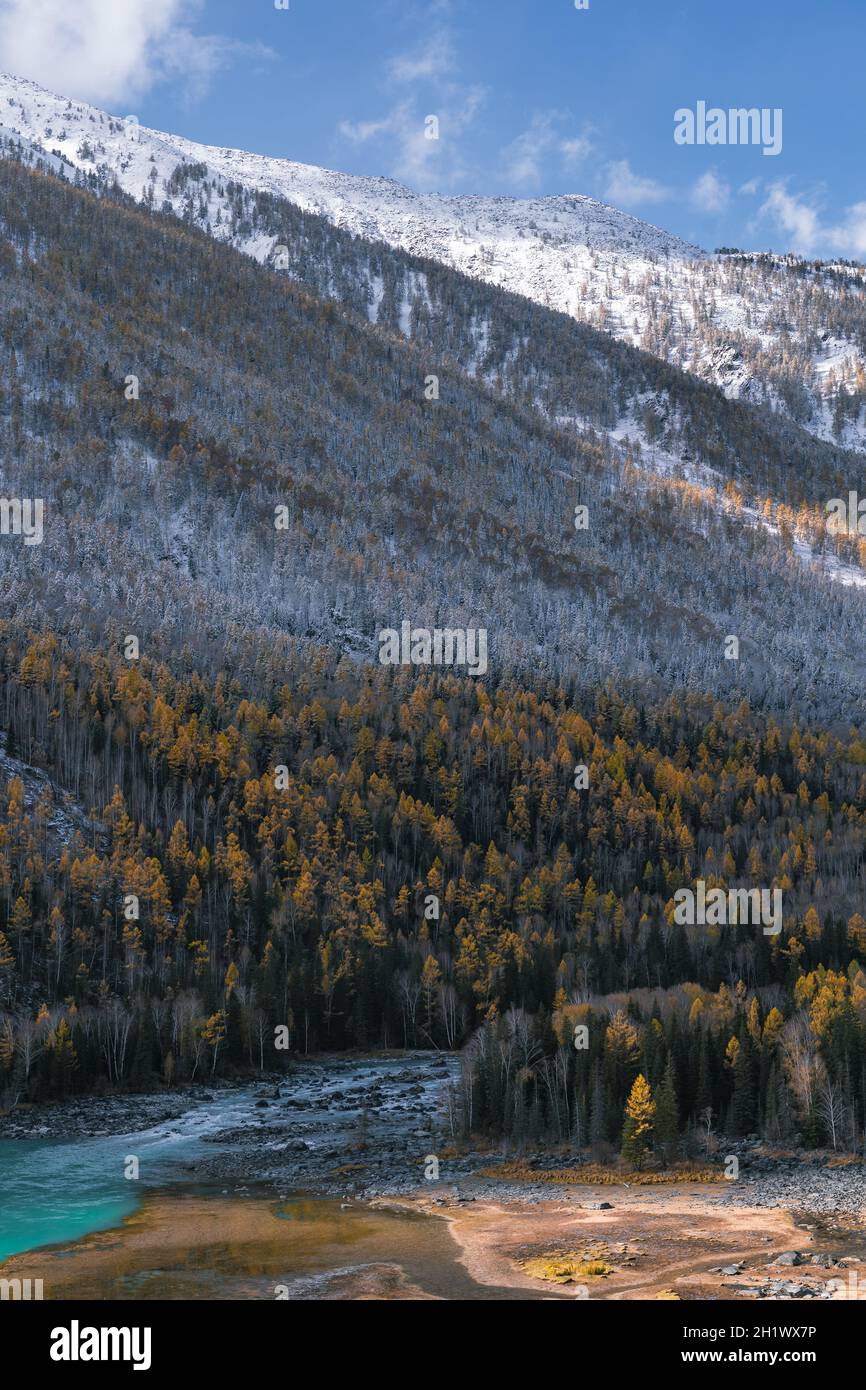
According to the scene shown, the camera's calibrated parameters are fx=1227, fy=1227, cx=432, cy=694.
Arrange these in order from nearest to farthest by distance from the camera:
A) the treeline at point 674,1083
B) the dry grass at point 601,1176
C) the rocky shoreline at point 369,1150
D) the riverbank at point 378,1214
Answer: the riverbank at point 378,1214 → the rocky shoreline at point 369,1150 → the dry grass at point 601,1176 → the treeline at point 674,1083

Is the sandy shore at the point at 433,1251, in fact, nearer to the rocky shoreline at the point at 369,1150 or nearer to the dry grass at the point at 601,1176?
the rocky shoreline at the point at 369,1150

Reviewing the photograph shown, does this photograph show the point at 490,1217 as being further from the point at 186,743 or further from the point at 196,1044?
the point at 186,743

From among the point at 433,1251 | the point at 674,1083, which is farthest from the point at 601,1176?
the point at 433,1251

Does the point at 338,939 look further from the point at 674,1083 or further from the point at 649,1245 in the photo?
the point at 649,1245

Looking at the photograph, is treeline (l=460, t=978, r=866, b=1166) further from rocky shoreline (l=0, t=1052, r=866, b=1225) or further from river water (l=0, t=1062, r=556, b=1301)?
river water (l=0, t=1062, r=556, b=1301)

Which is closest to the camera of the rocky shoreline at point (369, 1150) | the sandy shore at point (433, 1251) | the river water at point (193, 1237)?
the sandy shore at point (433, 1251)

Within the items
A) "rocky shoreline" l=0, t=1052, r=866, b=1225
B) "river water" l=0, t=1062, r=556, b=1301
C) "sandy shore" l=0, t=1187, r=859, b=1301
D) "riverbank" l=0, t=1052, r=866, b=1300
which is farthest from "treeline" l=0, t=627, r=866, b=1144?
"river water" l=0, t=1062, r=556, b=1301

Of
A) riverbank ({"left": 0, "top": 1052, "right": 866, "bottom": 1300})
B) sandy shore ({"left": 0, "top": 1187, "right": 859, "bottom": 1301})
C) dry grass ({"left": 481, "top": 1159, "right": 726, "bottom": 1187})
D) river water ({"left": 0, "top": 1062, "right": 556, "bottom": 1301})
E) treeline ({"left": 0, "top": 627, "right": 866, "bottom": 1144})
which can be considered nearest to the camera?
sandy shore ({"left": 0, "top": 1187, "right": 859, "bottom": 1301})

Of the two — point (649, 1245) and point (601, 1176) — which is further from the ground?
point (649, 1245)

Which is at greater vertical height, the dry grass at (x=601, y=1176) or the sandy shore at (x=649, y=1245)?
the sandy shore at (x=649, y=1245)

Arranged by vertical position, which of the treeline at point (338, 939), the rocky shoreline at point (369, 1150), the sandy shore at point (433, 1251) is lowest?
the rocky shoreline at point (369, 1150)

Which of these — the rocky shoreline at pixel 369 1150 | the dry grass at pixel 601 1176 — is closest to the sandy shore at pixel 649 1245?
the rocky shoreline at pixel 369 1150
